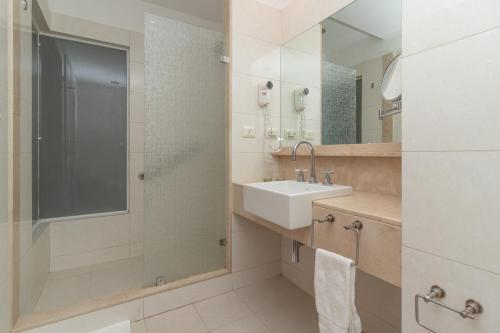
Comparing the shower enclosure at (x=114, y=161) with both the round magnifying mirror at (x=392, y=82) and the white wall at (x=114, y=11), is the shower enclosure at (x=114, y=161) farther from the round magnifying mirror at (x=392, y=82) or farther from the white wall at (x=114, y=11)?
the round magnifying mirror at (x=392, y=82)

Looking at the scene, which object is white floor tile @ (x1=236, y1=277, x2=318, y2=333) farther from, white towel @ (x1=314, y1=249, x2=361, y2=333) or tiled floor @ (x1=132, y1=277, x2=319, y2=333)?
white towel @ (x1=314, y1=249, x2=361, y2=333)

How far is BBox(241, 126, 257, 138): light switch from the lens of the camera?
1.90 meters

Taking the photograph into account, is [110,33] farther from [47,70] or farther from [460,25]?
[460,25]

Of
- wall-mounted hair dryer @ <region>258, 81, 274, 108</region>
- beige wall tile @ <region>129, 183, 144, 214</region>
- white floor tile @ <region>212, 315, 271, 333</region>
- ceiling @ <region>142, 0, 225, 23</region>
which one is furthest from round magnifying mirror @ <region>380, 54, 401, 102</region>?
beige wall tile @ <region>129, 183, 144, 214</region>

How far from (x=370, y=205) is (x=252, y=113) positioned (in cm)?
117

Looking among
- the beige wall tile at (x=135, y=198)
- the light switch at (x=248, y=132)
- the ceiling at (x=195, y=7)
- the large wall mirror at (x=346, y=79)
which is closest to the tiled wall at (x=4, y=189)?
the beige wall tile at (x=135, y=198)

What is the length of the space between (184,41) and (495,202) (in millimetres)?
1801

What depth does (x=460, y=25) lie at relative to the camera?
0.68 metres

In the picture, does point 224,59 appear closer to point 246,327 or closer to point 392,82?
point 392,82

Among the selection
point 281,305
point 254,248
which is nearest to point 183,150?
point 254,248

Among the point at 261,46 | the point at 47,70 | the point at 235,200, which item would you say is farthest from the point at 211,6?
the point at 235,200

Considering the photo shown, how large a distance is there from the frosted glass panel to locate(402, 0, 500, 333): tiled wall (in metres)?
1.30

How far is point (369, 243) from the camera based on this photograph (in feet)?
3.04

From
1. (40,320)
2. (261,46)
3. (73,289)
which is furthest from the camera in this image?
(261,46)
